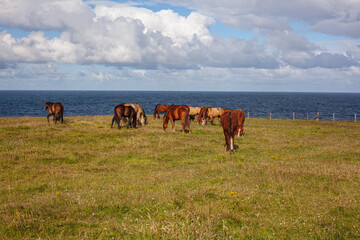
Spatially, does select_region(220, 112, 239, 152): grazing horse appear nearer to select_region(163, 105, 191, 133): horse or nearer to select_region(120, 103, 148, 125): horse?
select_region(163, 105, 191, 133): horse

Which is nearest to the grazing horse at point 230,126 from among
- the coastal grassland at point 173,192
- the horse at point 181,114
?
the coastal grassland at point 173,192

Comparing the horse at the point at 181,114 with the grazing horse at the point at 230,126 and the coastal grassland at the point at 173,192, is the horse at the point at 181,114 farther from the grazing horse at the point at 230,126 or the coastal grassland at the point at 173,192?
the grazing horse at the point at 230,126

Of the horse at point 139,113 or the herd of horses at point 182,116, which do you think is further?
the horse at point 139,113

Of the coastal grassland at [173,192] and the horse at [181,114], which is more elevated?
the horse at [181,114]

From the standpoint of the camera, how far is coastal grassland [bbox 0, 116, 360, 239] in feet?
21.5

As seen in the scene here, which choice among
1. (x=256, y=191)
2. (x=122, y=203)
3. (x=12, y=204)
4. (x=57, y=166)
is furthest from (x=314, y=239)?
(x=57, y=166)

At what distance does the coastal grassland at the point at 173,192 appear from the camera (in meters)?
6.55

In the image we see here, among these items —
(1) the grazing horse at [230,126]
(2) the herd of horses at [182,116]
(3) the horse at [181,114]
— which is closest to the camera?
(1) the grazing horse at [230,126]

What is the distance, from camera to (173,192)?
30.4 feet

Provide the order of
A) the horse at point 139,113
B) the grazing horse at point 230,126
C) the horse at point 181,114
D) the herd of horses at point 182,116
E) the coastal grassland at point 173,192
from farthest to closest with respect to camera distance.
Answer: the horse at point 139,113, the horse at point 181,114, the herd of horses at point 182,116, the grazing horse at point 230,126, the coastal grassland at point 173,192

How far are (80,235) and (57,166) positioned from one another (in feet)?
29.1

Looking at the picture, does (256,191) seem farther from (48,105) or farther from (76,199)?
(48,105)

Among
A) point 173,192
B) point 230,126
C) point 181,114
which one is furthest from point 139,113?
point 173,192

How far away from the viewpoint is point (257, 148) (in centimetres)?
1928
